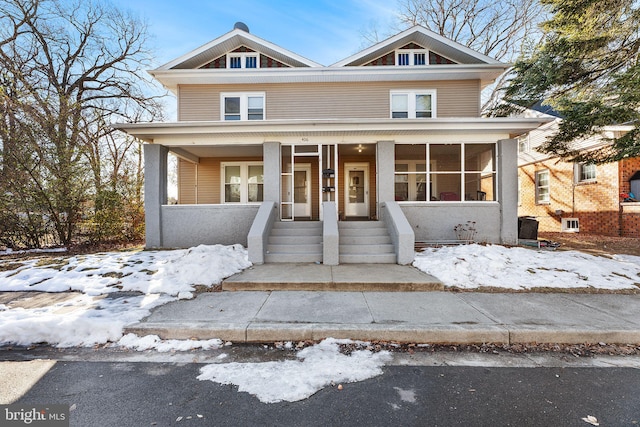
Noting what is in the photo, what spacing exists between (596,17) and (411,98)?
547cm

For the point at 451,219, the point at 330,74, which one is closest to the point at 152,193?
the point at 330,74

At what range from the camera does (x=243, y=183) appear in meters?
11.6

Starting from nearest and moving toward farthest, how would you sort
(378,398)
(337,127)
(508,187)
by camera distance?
1. (378,398)
2. (337,127)
3. (508,187)

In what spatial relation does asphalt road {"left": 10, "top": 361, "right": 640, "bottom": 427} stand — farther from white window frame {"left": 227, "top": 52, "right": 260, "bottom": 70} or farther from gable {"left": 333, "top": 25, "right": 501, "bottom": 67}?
white window frame {"left": 227, "top": 52, "right": 260, "bottom": 70}

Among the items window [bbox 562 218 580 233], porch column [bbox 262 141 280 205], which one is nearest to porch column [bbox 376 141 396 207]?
porch column [bbox 262 141 280 205]

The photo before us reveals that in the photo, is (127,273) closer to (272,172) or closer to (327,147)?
(272,172)

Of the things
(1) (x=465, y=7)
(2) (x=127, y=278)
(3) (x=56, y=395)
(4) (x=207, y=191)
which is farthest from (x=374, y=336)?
(1) (x=465, y=7)

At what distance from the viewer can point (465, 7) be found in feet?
61.7

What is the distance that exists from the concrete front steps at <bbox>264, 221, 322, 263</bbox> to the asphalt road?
4108 millimetres

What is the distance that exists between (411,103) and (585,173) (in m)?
9.28

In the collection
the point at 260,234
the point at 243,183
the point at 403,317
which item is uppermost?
the point at 243,183

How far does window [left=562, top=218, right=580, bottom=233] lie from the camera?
13.5 meters

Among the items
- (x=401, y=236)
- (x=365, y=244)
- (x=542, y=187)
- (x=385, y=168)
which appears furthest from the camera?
(x=542, y=187)

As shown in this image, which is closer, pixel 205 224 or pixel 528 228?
pixel 205 224
